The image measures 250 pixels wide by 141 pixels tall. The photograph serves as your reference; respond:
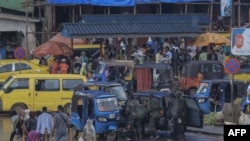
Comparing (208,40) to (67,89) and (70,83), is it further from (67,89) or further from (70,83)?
(67,89)

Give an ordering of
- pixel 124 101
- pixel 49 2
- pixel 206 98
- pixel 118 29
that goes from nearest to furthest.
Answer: pixel 124 101
pixel 206 98
pixel 118 29
pixel 49 2

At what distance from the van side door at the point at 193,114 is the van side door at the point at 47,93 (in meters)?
6.81

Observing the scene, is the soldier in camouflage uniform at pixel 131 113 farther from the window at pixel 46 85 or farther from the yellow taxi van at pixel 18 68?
the yellow taxi van at pixel 18 68

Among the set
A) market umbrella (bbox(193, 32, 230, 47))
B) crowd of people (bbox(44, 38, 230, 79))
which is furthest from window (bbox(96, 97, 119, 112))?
market umbrella (bbox(193, 32, 230, 47))

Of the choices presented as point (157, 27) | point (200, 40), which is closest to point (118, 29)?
point (157, 27)

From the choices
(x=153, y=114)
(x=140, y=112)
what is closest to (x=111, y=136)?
(x=140, y=112)

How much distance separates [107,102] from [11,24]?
2314 centimetres

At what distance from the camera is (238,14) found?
44.4m

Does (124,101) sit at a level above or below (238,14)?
below

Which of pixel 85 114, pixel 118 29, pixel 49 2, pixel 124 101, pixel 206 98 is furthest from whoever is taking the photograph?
pixel 49 2

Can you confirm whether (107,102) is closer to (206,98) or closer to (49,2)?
(206,98)

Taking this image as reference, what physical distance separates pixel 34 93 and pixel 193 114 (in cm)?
764

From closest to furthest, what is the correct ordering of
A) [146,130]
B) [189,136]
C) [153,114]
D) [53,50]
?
[153,114], [146,130], [189,136], [53,50]

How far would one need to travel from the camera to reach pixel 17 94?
2700 cm
